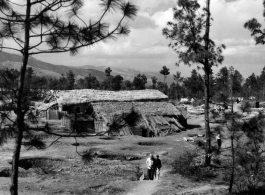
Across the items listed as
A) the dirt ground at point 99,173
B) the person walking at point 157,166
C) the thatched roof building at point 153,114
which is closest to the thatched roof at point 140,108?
the thatched roof building at point 153,114

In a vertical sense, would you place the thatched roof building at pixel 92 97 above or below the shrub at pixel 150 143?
above

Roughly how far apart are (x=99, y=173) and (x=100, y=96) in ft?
66.8

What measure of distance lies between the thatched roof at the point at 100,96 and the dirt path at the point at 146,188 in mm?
19724

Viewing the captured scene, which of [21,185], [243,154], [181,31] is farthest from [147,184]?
[181,31]

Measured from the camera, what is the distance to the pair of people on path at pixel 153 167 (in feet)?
47.6

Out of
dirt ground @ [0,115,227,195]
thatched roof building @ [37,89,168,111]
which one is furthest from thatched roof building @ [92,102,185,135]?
dirt ground @ [0,115,227,195]

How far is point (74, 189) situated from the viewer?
44.9ft

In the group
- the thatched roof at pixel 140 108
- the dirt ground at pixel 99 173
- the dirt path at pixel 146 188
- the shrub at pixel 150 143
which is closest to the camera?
the dirt path at pixel 146 188

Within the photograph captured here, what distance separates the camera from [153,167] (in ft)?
48.1

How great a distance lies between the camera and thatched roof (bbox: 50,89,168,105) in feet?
113

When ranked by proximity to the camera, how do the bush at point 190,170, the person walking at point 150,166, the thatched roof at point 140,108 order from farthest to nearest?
1. the thatched roof at point 140,108
2. the bush at point 190,170
3. the person walking at point 150,166

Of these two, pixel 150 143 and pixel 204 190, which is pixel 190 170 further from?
pixel 150 143

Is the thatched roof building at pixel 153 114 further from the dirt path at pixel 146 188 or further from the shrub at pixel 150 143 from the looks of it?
the dirt path at pixel 146 188

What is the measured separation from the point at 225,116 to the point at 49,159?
437 inches
